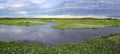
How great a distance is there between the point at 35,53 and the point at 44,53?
1263 mm

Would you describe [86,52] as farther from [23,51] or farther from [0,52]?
[0,52]

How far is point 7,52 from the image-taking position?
818 inches

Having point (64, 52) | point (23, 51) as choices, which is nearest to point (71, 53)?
point (64, 52)

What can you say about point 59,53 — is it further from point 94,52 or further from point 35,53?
point 94,52

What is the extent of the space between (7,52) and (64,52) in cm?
531

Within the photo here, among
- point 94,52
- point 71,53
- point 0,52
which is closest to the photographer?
point 0,52

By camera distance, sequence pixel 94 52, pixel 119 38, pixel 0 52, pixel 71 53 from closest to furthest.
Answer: pixel 0 52 → pixel 71 53 → pixel 94 52 → pixel 119 38

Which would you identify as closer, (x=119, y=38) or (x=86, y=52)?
(x=86, y=52)

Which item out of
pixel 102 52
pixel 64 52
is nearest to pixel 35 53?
pixel 64 52

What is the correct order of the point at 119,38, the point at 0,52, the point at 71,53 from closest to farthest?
the point at 0,52
the point at 71,53
the point at 119,38

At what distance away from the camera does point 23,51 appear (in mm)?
21844

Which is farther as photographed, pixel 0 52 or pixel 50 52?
pixel 50 52

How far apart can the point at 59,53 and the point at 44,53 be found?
4.86 ft

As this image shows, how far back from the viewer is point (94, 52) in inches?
952
